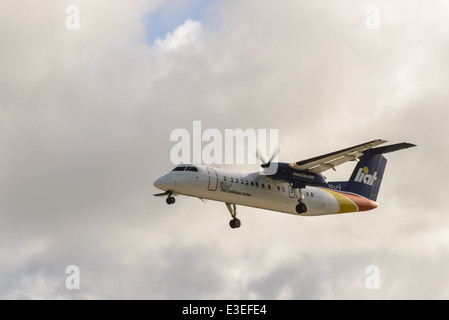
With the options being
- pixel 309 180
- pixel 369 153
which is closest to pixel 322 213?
pixel 309 180

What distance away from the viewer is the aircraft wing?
3972 centimetres

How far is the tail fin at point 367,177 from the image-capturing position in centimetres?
4606

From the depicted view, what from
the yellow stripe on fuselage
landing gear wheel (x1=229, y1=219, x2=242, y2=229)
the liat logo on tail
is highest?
the liat logo on tail

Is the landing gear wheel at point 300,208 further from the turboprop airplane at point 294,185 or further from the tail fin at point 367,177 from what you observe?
the tail fin at point 367,177

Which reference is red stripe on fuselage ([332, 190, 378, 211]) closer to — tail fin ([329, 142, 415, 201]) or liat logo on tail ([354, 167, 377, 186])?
tail fin ([329, 142, 415, 201])

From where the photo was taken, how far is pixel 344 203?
44.6 metres

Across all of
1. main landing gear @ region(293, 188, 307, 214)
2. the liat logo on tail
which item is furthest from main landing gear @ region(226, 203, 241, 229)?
the liat logo on tail

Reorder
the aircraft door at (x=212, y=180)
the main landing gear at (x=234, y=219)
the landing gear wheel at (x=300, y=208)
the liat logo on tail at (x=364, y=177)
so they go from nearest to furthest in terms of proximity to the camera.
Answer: the aircraft door at (x=212, y=180) → the landing gear wheel at (x=300, y=208) → the main landing gear at (x=234, y=219) → the liat logo on tail at (x=364, y=177)

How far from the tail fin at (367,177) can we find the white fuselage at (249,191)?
115 centimetres

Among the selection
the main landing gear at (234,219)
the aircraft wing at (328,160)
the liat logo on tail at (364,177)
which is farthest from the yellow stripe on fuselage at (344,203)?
the main landing gear at (234,219)

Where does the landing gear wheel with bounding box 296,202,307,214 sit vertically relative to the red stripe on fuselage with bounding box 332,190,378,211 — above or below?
below

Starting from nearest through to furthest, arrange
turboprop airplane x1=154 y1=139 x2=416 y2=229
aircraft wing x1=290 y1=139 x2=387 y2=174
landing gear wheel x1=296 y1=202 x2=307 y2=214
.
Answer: turboprop airplane x1=154 y1=139 x2=416 y2=229, aircraft wing x1=290 y1=139 x2=387 y2=174, landing gear wheel x1=296 y1=202 x2=307 y2=214

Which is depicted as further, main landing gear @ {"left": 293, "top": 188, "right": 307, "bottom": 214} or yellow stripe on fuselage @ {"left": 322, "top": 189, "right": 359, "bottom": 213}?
yellow stripe on fuselage @ {"left": 322, "top": 189, "right": 359, "bottom": 213}

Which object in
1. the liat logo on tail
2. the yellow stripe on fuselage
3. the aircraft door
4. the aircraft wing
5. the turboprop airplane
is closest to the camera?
the turboprop airplane
